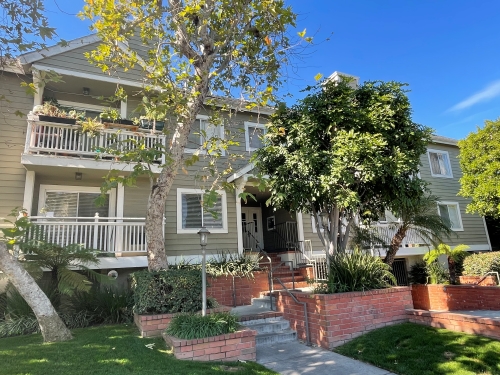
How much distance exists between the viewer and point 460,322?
20.0ft

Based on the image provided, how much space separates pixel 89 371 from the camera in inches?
169

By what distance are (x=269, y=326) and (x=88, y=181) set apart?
24.5 ft

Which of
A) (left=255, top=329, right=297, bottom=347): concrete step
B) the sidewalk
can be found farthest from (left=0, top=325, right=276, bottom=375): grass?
(left=255, top=329, right=297, bottom=347): concrete step

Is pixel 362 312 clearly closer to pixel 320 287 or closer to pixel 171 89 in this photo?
pixel 320 287

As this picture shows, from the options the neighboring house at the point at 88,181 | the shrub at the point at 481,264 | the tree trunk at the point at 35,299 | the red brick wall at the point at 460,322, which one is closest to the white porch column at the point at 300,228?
the neighboring house at the point at 88,181

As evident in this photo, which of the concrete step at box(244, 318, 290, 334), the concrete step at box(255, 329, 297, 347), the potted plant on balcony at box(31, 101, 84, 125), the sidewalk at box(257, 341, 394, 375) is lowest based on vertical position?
the sidewalk at box(257, 341, 394, 375)

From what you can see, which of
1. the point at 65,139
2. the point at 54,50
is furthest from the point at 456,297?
the point at 54,50

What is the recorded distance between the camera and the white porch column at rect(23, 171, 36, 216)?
926 centimetres

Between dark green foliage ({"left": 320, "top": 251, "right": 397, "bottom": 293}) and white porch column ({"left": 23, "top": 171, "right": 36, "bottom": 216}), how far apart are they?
8.47m

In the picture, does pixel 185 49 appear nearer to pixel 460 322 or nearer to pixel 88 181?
pixel 88 181

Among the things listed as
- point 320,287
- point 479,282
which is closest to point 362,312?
point 320,287

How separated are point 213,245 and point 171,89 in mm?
5955

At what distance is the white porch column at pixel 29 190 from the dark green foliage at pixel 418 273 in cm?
1526

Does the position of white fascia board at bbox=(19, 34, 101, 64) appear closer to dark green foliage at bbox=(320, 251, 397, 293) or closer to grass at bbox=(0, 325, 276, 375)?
grass at bbox=(0, 325, 276, 375)
